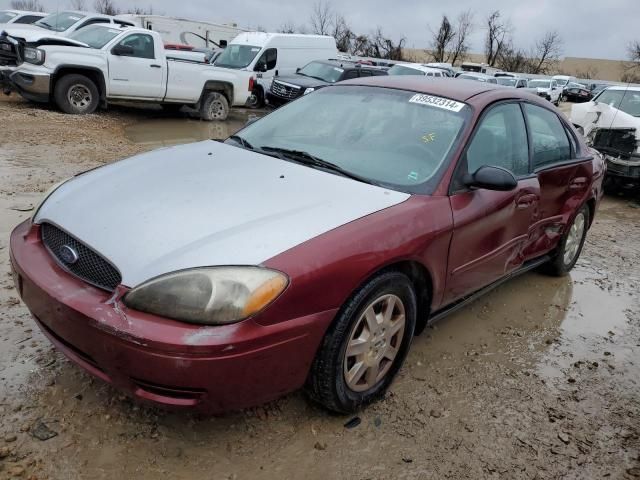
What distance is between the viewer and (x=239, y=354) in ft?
6.56

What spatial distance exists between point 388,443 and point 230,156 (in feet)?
5.92

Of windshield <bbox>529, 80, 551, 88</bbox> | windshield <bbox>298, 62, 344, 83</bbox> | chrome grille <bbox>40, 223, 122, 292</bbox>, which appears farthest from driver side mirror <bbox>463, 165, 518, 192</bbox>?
windshield <bbox>529, 80, 551, 88</bbox>

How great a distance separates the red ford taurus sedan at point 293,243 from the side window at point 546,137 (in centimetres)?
7

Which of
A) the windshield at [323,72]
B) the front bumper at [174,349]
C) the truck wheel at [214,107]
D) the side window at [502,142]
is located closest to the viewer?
the front bumper at [174,349]

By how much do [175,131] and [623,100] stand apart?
853cm

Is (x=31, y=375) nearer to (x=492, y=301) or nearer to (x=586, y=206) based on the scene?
(x=492, y=301)

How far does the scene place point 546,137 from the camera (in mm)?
3945

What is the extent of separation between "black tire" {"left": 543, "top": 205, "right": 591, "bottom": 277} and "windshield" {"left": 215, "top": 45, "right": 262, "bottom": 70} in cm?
1249

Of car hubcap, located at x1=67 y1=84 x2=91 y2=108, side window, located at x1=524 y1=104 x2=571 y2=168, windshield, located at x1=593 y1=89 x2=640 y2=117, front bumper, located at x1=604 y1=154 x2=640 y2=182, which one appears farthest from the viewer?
car hubcap, located at x1=67 y1=84 x2=91 y2=108

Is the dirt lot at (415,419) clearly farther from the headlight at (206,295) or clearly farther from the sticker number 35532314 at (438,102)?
the sticker number 35532314 at (438,102)

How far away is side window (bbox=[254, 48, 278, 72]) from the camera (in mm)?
15422

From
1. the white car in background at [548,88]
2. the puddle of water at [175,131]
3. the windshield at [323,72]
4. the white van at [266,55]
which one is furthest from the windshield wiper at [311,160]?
the white car in background at [548,88]

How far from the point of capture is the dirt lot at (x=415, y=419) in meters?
2.27

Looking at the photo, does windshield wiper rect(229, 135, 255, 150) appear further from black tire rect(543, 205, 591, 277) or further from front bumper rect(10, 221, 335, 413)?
black tire rect(543, 205, 591, 277)
